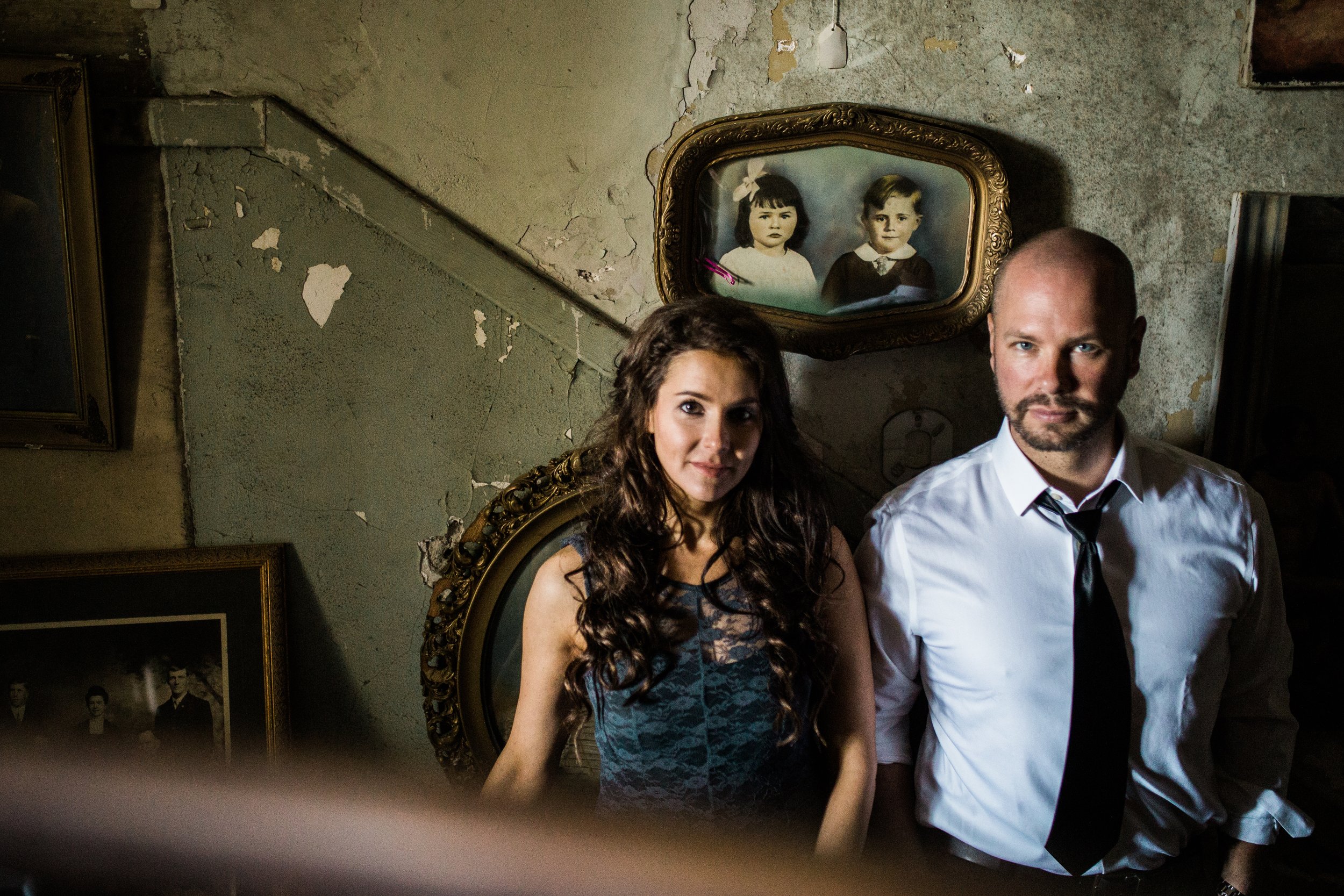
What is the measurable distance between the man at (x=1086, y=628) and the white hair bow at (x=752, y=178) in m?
0.75

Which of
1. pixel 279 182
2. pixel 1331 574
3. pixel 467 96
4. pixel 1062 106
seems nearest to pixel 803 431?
pixel 1062 106

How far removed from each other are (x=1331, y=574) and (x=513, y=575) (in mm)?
2494

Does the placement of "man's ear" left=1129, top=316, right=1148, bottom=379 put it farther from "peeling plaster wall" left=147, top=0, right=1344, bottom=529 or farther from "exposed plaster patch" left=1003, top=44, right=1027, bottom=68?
"exposed plaster patch" left=1003, top=44, right=1027, bottom=68

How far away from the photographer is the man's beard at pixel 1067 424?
1.81m

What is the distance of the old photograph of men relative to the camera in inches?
94.5

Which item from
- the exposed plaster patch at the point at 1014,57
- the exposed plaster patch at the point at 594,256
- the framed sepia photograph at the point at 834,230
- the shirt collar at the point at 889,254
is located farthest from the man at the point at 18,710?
the exposed plaster patch at the point at 1014,57

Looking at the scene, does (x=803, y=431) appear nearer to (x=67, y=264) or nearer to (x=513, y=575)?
(x=513, y=575)

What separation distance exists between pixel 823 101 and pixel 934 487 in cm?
119

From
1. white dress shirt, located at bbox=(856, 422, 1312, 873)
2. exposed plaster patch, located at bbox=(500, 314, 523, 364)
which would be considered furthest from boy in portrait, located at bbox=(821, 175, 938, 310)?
exposed plaster patch, located at bbox=(500, 314, 523, 364)

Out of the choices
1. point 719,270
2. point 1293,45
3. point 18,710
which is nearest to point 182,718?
point 18,710

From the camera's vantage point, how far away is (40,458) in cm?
242

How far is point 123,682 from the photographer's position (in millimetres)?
2451

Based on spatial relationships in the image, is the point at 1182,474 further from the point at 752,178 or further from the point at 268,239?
the point at 268,239

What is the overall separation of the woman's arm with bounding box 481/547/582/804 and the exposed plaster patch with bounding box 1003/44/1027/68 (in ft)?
6.25
